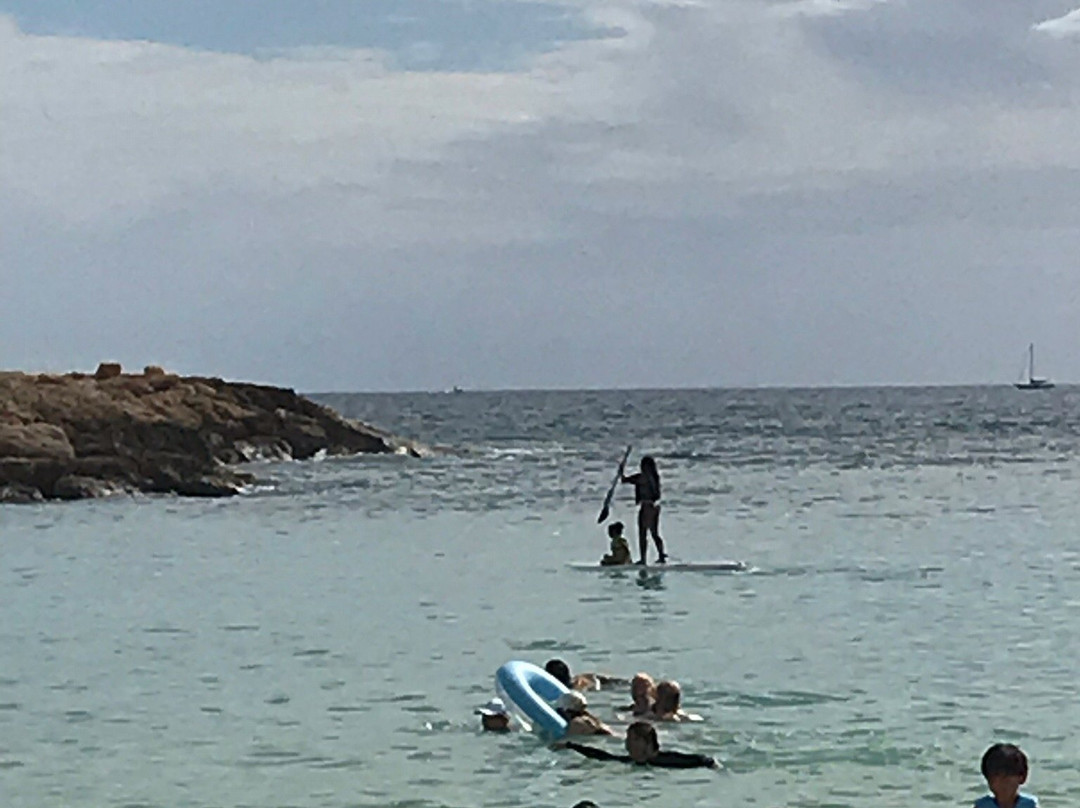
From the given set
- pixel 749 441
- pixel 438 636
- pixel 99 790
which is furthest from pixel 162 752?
pixel 749 441

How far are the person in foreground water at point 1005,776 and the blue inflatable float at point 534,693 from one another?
9027mm

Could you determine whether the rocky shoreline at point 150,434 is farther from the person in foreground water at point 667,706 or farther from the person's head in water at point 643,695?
the person in foreground water at point 667,706

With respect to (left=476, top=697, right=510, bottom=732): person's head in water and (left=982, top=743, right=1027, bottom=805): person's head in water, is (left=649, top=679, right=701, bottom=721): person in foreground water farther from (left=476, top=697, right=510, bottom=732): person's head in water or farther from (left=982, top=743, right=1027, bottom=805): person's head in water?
(left=982, top=743, right=1027, bottom=805): person's head in water

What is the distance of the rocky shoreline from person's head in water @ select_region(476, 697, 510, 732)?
109 feet

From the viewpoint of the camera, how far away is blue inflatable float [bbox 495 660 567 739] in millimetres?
18078

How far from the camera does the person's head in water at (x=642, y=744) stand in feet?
54.3

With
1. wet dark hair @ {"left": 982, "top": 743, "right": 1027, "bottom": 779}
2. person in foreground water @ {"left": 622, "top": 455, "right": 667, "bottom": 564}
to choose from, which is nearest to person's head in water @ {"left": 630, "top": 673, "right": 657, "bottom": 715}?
wet dark hair @ {"left": 982, "top": 743, "right": 1027, "bottom": 779}

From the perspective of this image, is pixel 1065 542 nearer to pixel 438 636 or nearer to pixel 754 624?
pixel 754 624

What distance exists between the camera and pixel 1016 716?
18.9 m

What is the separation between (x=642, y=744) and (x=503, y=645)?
7.63 m

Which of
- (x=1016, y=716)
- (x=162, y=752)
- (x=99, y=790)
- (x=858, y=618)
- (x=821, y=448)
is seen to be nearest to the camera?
(x=99, y=790)

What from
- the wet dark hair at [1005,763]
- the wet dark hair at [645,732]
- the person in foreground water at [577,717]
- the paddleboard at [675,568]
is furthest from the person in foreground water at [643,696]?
the paddleboard at [675,568]

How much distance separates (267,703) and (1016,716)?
23.1 ft

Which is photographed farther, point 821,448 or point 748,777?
point 821,448
